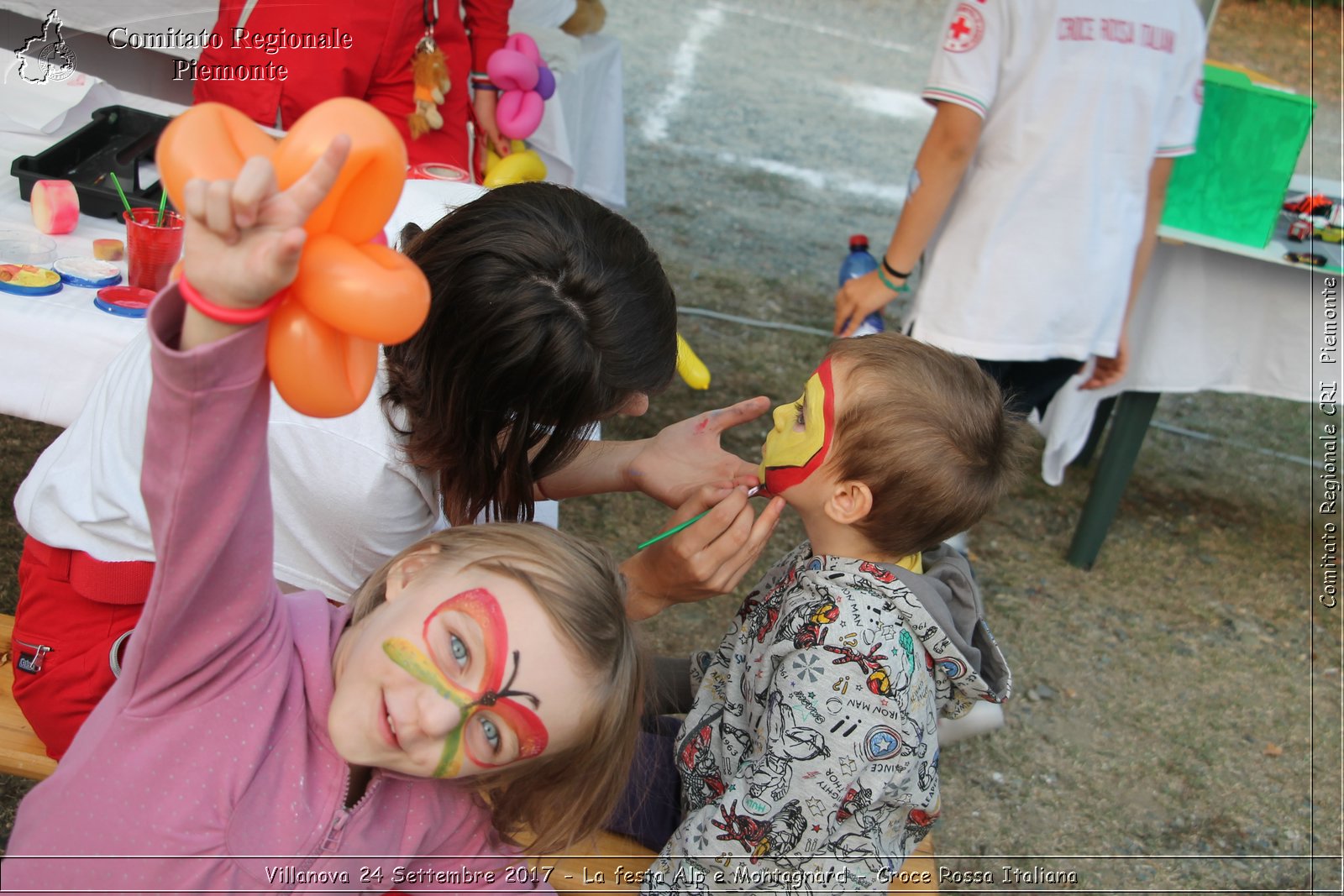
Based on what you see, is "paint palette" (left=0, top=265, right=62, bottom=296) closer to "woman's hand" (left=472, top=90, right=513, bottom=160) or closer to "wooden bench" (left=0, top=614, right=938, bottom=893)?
"wooden bench" (left=0, top=614, right=938, bottom=893)

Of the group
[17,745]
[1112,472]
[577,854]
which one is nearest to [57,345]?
[17,745]

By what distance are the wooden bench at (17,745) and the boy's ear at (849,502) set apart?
110 centimetres

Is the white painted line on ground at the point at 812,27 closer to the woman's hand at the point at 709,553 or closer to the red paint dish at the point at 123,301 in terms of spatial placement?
the red paint dish at the point at 123,301

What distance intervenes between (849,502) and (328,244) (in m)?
0.90

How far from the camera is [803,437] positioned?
1.57 meters

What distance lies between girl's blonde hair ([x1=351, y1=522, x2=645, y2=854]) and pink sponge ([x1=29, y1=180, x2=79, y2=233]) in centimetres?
103

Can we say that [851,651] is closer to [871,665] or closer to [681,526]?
[871,665]

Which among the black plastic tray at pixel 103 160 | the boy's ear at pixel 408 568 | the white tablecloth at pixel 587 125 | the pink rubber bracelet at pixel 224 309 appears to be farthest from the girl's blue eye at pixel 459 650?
the white tablecloth at pixel 587 125

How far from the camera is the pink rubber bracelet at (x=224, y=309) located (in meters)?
0.78

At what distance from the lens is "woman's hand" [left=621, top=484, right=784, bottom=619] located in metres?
1.52

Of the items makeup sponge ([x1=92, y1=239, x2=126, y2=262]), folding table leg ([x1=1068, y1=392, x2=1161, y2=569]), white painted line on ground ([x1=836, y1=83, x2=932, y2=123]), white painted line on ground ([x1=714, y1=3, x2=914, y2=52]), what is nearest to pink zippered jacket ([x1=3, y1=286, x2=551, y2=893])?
makeup sponge ([x1=92, y1=239, x2=126, y2=262])

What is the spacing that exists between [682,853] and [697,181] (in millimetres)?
4405

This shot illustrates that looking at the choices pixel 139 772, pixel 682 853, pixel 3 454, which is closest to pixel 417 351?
pixel 139 772

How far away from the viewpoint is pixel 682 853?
1.47 m
